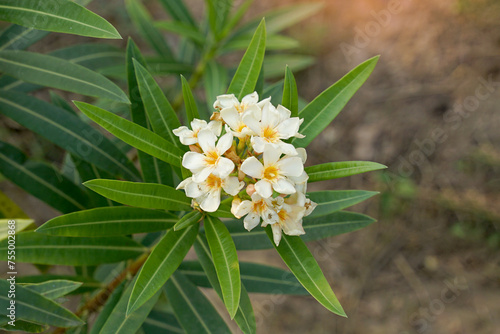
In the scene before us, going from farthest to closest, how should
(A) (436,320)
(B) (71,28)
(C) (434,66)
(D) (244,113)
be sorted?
(C) (434,66)
(A) (436,320)
(B) (71,28)
(D) (244,113)

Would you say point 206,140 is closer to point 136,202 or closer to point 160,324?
point 136,202

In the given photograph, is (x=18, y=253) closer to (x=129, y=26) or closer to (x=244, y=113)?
(x=244, y=113)

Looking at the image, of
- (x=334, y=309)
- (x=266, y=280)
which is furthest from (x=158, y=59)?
(x=334, y=309)

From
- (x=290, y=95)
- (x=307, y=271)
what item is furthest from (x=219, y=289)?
(x=290, y=95)

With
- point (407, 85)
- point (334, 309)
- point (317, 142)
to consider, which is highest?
point (334, 309)

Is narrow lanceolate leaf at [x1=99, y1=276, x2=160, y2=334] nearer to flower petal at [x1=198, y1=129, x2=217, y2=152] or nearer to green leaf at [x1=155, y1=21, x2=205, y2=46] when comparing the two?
flower petal at [x1=198, y1=129, x2=217, y2=152]

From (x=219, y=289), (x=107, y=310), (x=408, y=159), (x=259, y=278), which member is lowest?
(x=408, y=159)

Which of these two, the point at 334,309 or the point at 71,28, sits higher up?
the point at 71,28

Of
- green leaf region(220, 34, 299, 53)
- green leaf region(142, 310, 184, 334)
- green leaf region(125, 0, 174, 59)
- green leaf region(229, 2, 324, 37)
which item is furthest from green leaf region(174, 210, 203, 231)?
green leaf region(229, 2, 324, 37)
